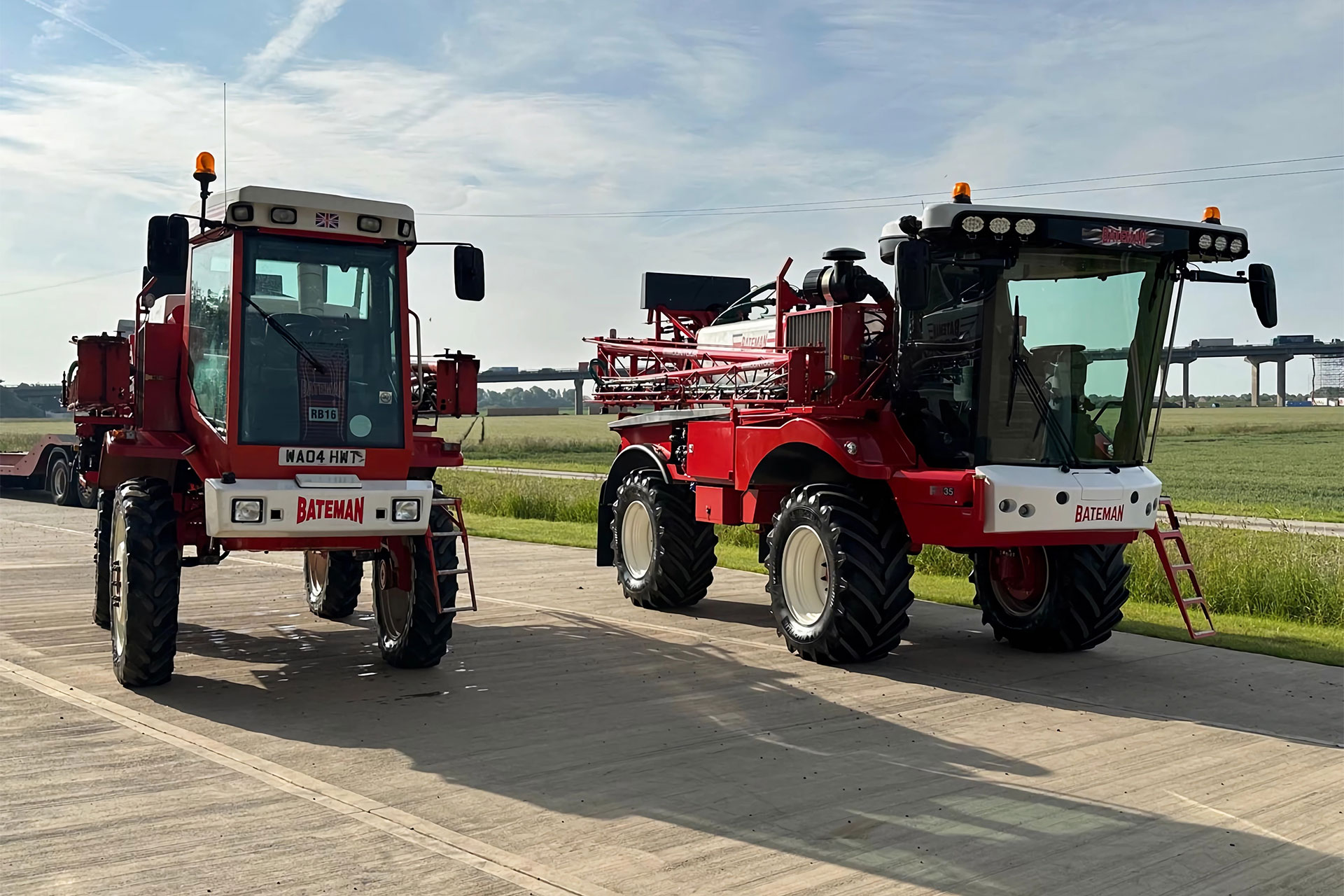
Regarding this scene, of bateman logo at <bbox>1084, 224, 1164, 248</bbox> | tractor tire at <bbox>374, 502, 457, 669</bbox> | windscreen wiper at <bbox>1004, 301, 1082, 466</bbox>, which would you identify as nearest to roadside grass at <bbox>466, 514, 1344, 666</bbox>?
windscreen wiper at <bbox>1004, 301, 1082, 466</bbox>

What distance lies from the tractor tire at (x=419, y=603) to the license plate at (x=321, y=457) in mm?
639

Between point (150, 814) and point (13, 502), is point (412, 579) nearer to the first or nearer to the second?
point (150, 814)

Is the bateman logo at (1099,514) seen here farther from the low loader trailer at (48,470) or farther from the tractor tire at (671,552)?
the low loader trailer at (48,470)

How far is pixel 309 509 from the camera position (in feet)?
26.3

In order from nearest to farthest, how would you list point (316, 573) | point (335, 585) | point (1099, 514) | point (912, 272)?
point (912, 272)
point (1099, 514)
point (335, 585)
point (316, 573)

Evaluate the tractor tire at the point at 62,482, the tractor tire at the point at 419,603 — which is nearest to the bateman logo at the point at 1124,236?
the tractor tire at the point at 419,603

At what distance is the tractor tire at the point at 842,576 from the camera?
30.3 ft

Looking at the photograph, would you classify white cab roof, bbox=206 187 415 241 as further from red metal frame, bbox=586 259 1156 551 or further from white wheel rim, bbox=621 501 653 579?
white wheel rim, bbox=621 501 653 579

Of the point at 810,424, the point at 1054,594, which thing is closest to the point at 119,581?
the point at 810,424

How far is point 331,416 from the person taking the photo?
841 cm

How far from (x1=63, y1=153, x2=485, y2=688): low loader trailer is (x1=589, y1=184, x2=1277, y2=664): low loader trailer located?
8.75ft

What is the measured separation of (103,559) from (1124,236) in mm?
8154

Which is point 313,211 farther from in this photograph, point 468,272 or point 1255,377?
point 1255,377

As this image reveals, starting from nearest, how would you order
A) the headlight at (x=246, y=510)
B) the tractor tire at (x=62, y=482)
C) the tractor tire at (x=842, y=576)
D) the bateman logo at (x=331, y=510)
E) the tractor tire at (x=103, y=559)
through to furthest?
the headlight at (x=246, y=510) → the bateman logo at (x=331, y=510) → the tractor tire at (x=842, y=576) → the tractor tire at (x=103, y=559) → the tractor tire at (x=62, y=482)
